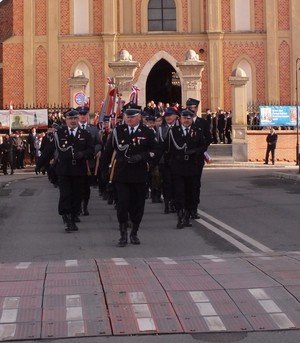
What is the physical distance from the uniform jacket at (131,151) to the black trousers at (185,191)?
1.74m

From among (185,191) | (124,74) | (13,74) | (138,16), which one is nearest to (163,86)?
(138,16)

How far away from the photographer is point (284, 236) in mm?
11555

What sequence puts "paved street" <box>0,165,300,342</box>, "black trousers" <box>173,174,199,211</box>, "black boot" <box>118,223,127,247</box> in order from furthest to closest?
1. "black trousers" <box>173,174,199,211</box>
2. "black boot" <box>118,223,127,247</box>
3. "paved street" <box>0,165,300,342</box>

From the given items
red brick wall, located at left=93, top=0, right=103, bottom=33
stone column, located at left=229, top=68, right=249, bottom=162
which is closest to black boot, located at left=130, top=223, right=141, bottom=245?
stone column, located at left=229, top=68, right=249, bottom=162

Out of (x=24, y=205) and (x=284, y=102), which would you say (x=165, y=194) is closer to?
(x=24, y=205)

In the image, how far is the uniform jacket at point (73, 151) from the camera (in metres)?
12.4

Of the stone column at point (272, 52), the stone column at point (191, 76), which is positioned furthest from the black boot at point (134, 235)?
the stone column at point (272, 52)

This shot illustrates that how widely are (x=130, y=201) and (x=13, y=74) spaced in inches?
1275

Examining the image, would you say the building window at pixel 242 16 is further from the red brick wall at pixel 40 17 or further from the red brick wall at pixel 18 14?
the red brick wall at pixel 18 14

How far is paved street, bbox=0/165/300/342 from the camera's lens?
20.9 ft

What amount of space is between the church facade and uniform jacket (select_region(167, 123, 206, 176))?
28.6 metres

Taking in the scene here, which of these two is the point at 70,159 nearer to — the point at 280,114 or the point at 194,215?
the point at 194,215

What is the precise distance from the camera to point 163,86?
43.9m

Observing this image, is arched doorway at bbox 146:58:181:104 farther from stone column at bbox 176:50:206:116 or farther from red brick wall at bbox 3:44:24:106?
stone column at bbox 176:50:206:116
